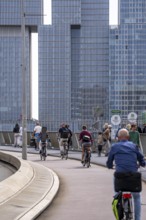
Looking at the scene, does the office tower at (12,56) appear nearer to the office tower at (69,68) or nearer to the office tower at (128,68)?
the office tower at (69,68)

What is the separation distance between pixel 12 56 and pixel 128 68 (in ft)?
133

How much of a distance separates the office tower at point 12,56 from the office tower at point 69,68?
5582 mm

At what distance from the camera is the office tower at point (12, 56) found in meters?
187

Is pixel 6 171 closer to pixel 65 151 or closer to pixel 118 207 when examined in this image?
pixel 65 151

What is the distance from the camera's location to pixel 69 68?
191 meters

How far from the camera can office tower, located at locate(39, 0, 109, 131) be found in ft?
620

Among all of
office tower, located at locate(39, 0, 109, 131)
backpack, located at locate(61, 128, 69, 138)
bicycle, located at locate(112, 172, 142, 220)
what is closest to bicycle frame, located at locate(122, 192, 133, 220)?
bicycle, located at locate(112, 172, 142, 220)

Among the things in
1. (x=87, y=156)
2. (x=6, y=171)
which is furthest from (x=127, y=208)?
(x=87, y=156)

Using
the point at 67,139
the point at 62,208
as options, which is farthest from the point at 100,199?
the point at 67,139

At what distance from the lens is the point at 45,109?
189 metres

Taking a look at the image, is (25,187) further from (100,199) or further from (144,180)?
(144,180)

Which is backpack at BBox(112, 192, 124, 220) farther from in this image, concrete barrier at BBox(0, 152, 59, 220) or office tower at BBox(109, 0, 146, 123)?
office tower at BBox(109, 0, 146, 123)

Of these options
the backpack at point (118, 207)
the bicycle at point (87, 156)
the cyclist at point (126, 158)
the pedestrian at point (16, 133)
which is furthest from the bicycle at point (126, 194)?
the pedestrian at point (16, 133)

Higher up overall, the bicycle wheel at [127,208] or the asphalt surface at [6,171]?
the bicycle wheel at [127,208]
